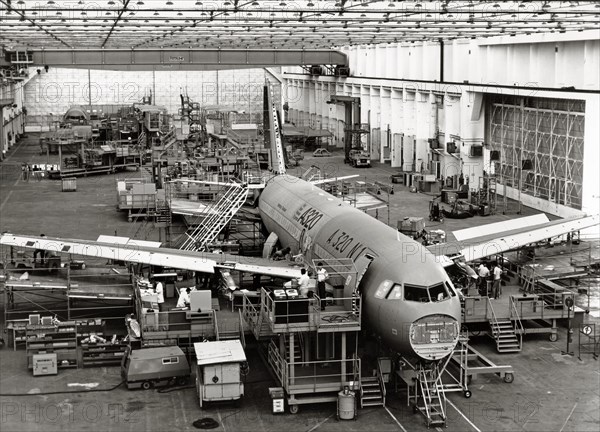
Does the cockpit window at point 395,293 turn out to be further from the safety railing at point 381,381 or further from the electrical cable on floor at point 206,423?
the electrical cable on floor at point 206,423

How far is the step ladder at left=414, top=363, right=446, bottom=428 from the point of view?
30094mm

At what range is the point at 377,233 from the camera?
3553 cm

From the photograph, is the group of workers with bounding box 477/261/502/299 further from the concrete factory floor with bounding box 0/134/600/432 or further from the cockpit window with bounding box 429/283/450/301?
the cockpit window with bounding box 429/283/450/301

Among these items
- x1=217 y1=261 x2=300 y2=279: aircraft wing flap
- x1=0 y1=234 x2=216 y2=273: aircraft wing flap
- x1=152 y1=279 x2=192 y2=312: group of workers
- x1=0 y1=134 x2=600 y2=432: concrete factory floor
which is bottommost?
x1=0 y1=134 x2=600 y2=432: concrete factory floor

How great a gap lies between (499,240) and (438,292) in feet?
51.4

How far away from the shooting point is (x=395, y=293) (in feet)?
101

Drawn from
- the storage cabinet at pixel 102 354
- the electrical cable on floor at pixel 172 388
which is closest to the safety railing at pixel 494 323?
the electrical cable on floor at pixel 172 388

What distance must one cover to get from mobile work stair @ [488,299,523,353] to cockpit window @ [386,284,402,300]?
8777 mm

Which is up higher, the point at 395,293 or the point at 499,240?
the point at 395,293

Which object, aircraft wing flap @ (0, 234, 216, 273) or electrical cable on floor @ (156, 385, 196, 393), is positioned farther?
aircraft wing flap @ (0, 234, 216, 273)

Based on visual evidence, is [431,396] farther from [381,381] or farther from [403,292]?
[403,292]

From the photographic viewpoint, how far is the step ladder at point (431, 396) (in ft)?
98.7

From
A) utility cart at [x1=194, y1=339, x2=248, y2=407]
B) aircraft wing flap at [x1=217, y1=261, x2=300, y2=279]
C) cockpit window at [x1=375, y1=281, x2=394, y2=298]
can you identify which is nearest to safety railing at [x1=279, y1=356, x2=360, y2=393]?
utility cart at [x1=194, y1=339, x2=248, y2=407]

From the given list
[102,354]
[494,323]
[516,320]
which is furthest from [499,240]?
[102,354]
